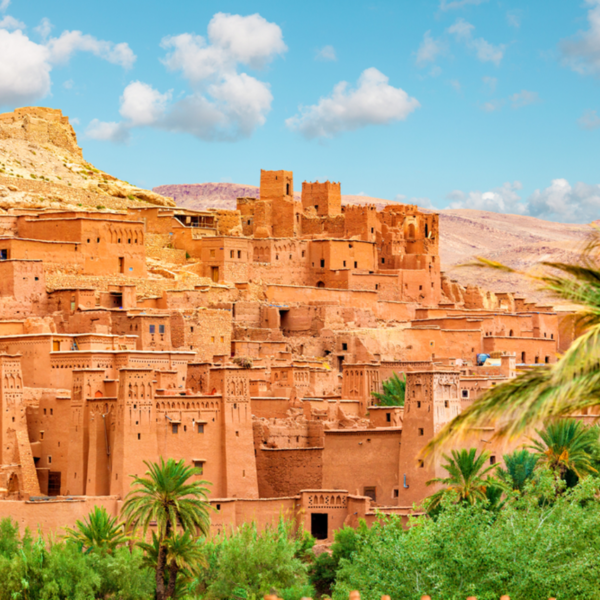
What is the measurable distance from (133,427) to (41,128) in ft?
A: 123

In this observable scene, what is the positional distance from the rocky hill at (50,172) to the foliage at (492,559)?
3393 cm

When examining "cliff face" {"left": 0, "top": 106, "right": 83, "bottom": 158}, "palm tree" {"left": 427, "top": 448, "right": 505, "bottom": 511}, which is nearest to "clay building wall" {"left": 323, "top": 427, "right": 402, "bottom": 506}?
"palm tree" {"left": 427, "top": 448, "right": 505, "bottom": 511}

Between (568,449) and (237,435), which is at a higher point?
(237,435)

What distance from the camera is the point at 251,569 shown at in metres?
26.9

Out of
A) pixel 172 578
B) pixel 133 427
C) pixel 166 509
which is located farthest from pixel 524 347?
pixel 172 578

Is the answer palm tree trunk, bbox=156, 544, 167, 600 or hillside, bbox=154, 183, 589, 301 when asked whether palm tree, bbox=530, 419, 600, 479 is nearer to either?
palm tree trunk, bbox=156, 544, 167, 600

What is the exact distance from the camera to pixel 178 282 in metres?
47.1

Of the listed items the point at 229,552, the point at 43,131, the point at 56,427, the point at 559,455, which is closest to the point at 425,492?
the point at 559,455

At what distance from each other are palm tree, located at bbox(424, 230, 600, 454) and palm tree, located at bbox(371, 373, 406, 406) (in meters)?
29.2

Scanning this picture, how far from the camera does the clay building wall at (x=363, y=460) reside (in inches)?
1266

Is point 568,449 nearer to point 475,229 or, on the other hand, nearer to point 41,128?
point 41,128

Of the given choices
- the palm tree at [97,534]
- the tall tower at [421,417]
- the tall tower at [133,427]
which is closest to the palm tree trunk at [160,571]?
the palm tree at [97,534]

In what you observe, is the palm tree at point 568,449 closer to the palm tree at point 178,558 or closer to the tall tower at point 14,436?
the palm tree at point 178,558

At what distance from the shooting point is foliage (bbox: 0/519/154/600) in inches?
968
